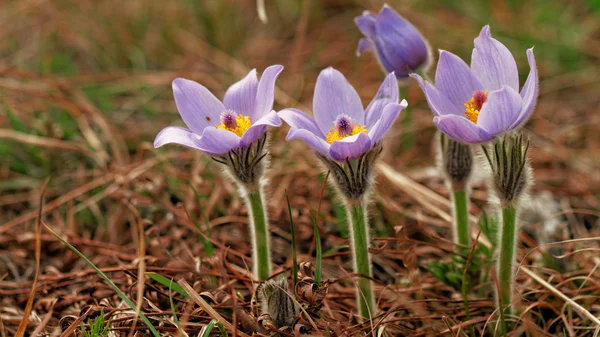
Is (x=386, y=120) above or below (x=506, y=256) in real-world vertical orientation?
above

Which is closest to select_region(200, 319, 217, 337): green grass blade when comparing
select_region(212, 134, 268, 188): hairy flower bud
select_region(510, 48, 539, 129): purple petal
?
select_region(212, 134, 268, 188): hairy flower bud

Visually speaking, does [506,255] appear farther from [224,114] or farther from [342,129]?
[224,114]

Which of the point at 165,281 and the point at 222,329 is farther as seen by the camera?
the point at 165,281

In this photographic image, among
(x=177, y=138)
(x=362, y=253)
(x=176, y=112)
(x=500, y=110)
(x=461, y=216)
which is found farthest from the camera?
(x=176, y=112)

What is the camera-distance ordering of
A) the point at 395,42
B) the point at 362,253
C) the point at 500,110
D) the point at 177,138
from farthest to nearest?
the point at 395,42 → the point at 362,253 → the point at 177,138 → the point at 500,110

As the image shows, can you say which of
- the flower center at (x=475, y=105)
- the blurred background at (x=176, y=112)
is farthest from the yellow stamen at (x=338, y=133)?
the blurred background at (x=176, y=112)

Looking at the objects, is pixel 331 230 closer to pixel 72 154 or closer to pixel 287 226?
pixel 287 226

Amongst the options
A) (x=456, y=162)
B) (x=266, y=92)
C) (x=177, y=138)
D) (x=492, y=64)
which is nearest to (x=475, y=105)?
(x=492, y=64)

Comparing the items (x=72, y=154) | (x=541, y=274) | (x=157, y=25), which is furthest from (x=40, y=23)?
Answer: (x=541, y=274)
